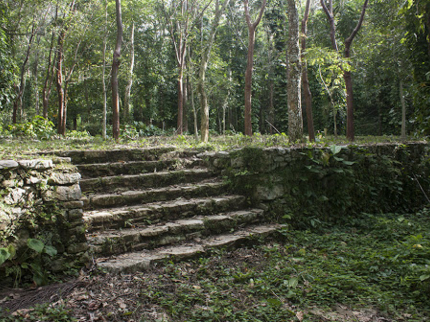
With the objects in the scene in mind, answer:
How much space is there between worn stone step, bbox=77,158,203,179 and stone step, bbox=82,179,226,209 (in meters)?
0.64

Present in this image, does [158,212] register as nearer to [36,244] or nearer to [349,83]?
[36,244]

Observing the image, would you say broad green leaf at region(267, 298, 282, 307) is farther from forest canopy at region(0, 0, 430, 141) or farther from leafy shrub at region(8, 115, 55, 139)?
leafy shrub at region(8, 115, 55, 139)

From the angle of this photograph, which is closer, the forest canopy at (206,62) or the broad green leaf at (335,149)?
the broad green leaf at (335,149)

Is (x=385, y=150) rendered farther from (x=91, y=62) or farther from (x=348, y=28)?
(x=91, y=62)

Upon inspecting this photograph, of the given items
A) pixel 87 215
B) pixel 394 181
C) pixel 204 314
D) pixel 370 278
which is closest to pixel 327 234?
pixel 370 278

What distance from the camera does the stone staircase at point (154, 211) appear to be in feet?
11.5

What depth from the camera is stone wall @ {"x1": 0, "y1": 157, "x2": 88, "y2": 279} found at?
2850mm

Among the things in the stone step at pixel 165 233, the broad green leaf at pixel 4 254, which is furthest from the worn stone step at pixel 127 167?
the broad green leaf at pixel 4 254

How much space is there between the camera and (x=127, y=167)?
5160 mm

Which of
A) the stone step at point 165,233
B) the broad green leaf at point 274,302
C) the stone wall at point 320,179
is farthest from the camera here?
the stone wall at point 320,179

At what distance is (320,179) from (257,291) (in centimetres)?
267

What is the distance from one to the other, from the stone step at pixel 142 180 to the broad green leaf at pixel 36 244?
1.54 meters

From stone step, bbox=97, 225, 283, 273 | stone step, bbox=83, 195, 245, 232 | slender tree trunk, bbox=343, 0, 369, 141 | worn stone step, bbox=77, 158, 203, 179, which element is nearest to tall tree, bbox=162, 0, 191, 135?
slender tree trunk, bbox=343, 0, 369, 141

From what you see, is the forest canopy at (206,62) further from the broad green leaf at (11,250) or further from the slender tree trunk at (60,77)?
the broad green leaf at (11,250)
